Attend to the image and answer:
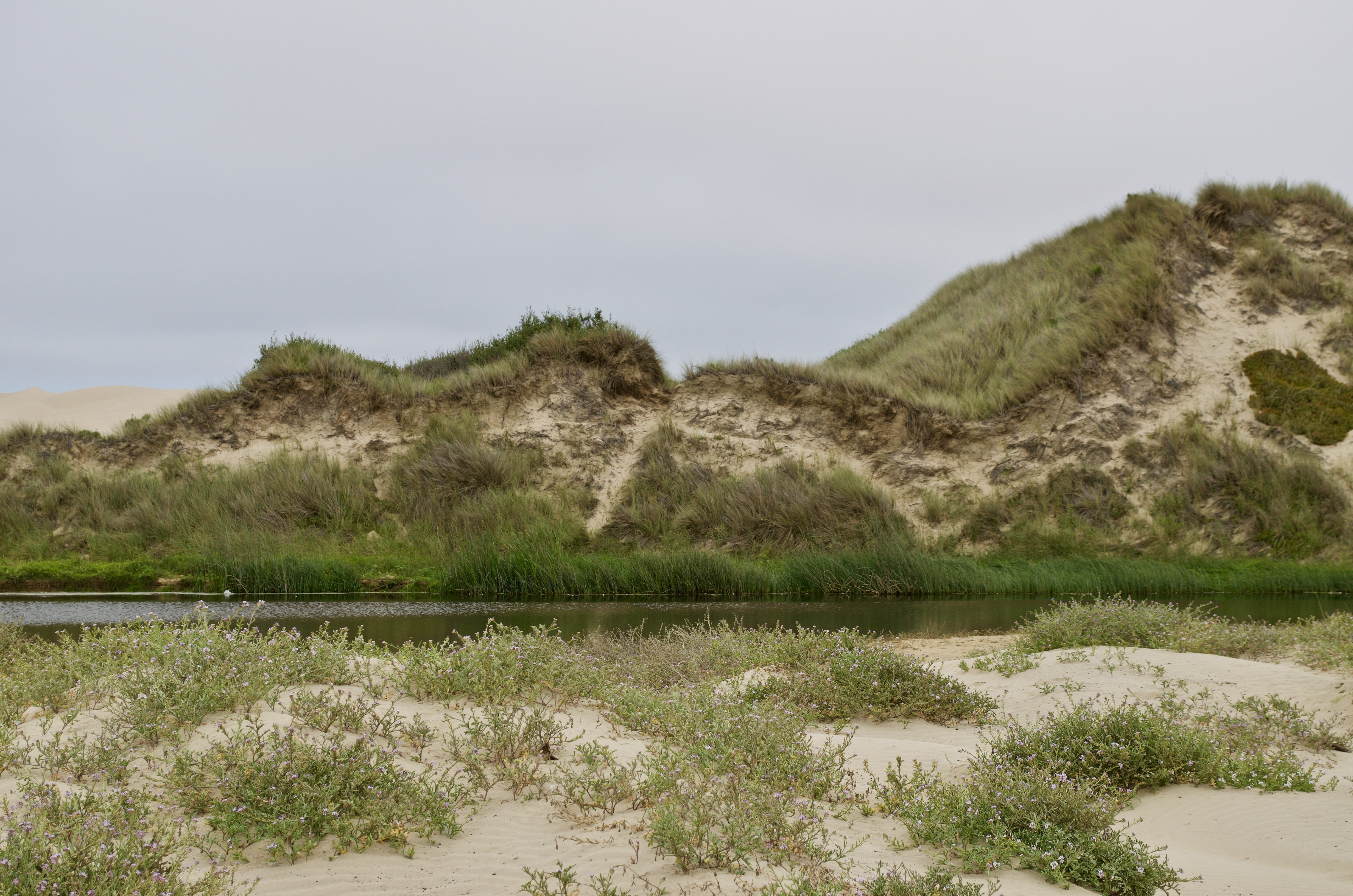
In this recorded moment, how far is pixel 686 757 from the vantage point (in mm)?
3908

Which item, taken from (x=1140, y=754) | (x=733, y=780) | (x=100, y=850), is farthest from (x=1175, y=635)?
(x=100, y=850)

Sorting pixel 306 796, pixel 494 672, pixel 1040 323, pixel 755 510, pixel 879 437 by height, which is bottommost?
pixel 306 796

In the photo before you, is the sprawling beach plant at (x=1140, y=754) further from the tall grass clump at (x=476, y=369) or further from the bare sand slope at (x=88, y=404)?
the bare sand slope at (x=88, y=404)

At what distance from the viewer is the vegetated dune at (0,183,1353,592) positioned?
17547 millimetres

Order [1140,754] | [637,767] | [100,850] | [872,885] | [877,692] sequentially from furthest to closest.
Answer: [877,692], [1140,754], [637,767], [872,885], [100,850]

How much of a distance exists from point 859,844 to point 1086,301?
73.7 ft

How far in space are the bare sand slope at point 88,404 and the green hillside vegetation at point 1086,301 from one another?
38.3 metres

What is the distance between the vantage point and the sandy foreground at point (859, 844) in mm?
3021

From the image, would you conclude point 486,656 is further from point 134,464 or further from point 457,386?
point 134,464

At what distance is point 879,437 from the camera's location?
1989 cm

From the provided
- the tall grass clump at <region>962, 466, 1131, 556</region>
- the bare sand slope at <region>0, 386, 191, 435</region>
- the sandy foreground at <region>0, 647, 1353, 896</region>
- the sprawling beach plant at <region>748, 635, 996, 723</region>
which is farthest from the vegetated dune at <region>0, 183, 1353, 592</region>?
the bare sand slope at <region>0, 386, 191, 435</region>

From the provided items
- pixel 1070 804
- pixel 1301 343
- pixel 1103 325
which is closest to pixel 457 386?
pixel 1103 325

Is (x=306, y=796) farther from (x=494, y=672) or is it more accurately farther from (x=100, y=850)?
(x=494, y=672)

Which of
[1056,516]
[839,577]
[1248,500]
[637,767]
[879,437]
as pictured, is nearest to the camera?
[637,767]
